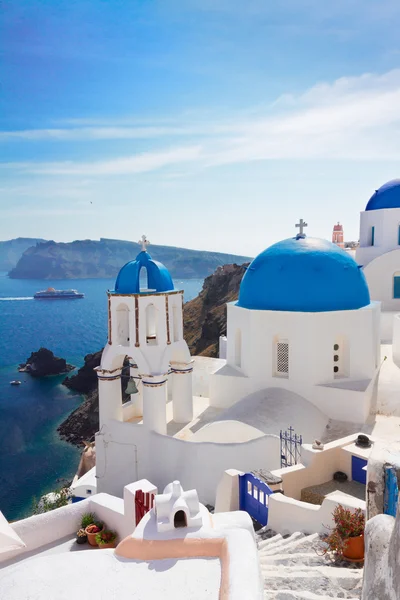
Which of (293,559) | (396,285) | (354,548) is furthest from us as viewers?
(396,285)

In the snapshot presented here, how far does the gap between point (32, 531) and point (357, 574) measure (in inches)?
219

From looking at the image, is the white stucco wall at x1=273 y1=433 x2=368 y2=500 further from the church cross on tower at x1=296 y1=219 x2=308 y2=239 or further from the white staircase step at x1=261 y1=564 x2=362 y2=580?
the church cross on tower at x1=296 y1=219 x2=308 y2=239

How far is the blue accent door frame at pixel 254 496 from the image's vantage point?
816cm

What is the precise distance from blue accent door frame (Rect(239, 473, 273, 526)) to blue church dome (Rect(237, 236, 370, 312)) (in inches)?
217

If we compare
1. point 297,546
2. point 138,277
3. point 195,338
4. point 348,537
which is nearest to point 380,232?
point 138,277

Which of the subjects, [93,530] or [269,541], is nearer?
[269,541]

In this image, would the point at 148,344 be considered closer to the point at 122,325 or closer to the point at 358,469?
the point at 122,325

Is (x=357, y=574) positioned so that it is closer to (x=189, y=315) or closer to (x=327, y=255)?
(x=327, y=255)

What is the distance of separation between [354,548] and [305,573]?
2.45ft

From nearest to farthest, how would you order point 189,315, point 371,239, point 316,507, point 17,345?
point 316,507 → point 371,239 → point 189,315 → point 17,345

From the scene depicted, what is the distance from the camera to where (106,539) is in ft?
27.1

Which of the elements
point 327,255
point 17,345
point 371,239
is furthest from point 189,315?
point 327,255

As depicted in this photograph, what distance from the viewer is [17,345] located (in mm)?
80875

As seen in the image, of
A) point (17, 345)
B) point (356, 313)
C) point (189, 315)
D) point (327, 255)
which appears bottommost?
point (17, 345)
